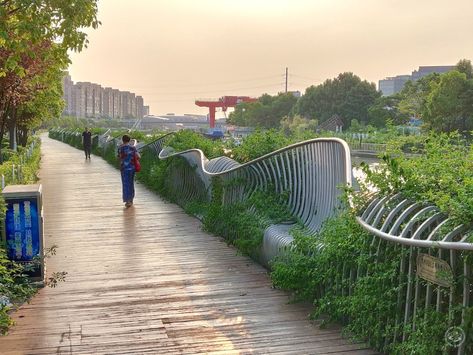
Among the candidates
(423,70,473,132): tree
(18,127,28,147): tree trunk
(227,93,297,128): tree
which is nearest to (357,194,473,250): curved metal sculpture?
(18,127,28,147): tree trunk

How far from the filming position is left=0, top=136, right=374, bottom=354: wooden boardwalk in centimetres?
468

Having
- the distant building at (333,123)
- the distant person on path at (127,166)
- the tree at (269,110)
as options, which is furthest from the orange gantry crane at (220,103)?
the distant person on path at (127,166)

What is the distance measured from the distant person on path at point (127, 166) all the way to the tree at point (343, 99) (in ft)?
202

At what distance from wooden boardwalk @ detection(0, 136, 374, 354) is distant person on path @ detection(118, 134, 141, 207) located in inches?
104

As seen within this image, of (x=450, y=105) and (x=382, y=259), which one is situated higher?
(x=450, y=105)

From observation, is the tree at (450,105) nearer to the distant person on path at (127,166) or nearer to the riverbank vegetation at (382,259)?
the distant person on path at (127,166)

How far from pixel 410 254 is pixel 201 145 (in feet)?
30.8

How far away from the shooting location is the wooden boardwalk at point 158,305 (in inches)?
184

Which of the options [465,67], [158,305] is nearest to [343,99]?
[465,67]

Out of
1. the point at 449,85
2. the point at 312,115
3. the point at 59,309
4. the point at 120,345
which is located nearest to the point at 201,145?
the point at 59,309

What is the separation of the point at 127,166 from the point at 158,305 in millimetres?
6939

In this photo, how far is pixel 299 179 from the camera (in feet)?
23.9

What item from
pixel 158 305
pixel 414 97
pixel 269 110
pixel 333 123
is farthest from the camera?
pixel 269 110

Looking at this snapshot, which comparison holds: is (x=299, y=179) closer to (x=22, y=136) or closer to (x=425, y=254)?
(x=425, y=254)
